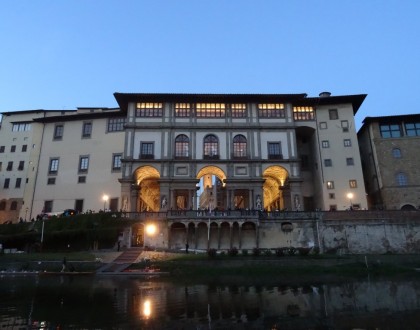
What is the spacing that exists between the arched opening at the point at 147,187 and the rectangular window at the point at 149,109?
7.93 m

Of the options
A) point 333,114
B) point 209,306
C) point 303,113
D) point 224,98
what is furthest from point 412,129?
point 209,306

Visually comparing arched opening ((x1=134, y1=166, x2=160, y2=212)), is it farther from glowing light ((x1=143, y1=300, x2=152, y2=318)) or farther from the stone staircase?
glowing light ((x1=143, y1=300, x2=152, y2=318))

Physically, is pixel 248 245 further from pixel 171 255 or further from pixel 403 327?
pixel 403 327

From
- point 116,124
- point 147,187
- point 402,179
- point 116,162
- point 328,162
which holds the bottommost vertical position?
point 402,179

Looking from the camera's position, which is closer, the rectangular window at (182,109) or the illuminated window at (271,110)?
the rectangular window at (182,109)

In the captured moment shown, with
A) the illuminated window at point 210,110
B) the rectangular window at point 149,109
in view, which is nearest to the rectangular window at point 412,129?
the illuminated window at point 210,110

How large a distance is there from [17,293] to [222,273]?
52.1ft

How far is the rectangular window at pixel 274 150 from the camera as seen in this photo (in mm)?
49188

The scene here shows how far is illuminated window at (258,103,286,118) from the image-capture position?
2020 inches

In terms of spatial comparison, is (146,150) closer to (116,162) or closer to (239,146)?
(116,162)

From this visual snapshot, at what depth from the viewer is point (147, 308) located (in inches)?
605

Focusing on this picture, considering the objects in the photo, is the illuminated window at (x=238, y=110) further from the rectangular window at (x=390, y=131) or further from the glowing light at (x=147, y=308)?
the glowing light at (x=147, y=308)

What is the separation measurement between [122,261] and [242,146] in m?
23.9

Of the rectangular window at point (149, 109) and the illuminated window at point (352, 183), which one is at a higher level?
the rectangular window at point (149, 109)
